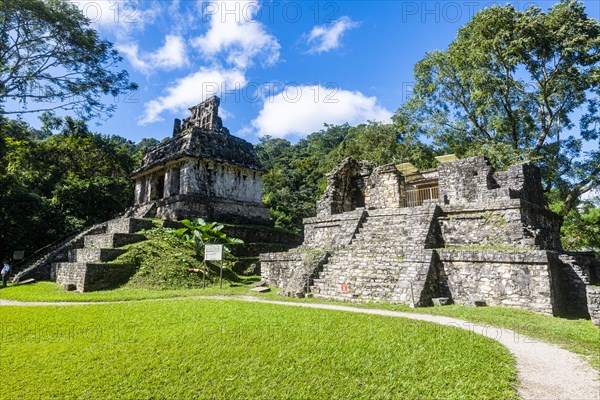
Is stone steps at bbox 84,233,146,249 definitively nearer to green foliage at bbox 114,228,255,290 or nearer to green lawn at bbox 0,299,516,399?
green foliage at bbox 114,228,255,290

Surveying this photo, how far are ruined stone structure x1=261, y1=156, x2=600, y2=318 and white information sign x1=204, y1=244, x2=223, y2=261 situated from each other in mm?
1836

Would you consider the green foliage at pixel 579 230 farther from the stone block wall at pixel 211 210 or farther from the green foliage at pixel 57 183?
the green foliage at pixel 57 183

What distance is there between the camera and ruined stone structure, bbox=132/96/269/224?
61.7 feet

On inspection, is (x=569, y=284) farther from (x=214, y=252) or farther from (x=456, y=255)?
(x=214, y=252)

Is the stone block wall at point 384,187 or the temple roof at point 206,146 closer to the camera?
the stone block wall at point 384,187

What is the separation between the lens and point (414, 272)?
8812mm

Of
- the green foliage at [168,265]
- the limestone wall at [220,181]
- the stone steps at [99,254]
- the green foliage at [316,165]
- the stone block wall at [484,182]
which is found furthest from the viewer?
the green foliage at [316,165]

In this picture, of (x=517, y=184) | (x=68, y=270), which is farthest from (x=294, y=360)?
(x=68, y=270)

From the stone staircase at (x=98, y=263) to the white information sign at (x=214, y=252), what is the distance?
9.16 feet

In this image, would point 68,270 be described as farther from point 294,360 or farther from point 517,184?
point 517,184

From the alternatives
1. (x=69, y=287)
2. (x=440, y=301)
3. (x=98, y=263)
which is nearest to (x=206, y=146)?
(x=98, y=263)

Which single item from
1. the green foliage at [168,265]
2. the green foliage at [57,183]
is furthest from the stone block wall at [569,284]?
the green foliage at [57,183]

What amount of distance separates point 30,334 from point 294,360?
471 cm

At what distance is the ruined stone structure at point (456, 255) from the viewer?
821 centimetres
